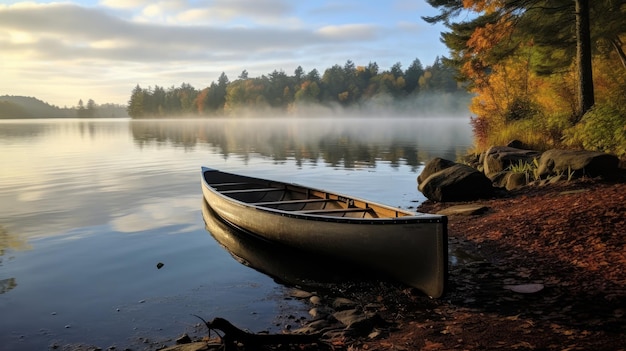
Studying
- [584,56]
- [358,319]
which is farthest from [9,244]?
[584,56]

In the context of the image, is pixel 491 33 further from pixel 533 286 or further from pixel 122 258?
pixel 122 258

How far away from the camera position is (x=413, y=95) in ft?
511

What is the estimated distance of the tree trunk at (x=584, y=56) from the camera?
1700cm

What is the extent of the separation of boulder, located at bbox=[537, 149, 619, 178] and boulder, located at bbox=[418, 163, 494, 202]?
1847mm

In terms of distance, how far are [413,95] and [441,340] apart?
155 metres

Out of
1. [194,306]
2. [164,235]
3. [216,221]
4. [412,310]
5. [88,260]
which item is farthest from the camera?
[216,221]

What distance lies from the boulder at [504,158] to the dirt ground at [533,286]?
19.8 ft

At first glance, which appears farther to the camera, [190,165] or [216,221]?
[190,165]

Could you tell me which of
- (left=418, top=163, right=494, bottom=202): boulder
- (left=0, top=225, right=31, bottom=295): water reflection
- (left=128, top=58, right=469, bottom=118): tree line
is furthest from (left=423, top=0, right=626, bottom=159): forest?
(left=128, top=58, right=469, bottom=118): tree line

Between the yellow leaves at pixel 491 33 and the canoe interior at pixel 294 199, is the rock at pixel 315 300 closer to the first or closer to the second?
the canoe interior at pixel 294 199

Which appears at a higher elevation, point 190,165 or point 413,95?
point 413,95

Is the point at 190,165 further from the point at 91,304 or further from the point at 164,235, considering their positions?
the point at 91,304

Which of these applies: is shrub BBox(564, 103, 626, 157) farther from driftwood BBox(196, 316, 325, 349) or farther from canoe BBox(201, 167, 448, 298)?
driftwood BBox(196, 316, 325, 349)

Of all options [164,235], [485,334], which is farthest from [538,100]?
[485,334]
